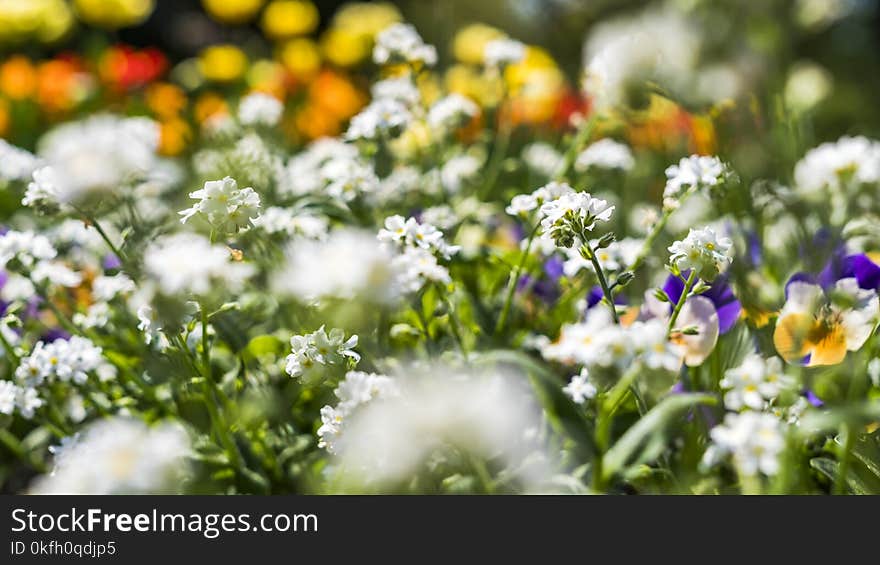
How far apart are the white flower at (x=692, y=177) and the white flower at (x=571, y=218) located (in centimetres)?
9

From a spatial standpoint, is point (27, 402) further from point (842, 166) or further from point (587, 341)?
point (842, 166)

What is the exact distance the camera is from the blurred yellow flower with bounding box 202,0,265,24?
2.43 m

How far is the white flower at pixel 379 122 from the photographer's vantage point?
85cm

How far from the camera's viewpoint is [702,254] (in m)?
0.60

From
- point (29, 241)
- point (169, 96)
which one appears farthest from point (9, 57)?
point (29, 241)

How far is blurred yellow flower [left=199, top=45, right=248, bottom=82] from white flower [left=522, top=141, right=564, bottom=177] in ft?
3.38

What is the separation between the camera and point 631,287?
100cm

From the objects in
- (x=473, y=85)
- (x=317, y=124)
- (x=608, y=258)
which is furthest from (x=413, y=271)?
(x=317, y=124)

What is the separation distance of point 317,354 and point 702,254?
10.4 inches

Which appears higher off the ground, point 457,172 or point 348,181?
point 457,172

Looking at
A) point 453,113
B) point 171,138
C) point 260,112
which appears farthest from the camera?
point 171,138

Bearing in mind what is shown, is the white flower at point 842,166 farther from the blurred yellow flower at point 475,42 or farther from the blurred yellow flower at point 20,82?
the blurred yellow flower at point 20,82

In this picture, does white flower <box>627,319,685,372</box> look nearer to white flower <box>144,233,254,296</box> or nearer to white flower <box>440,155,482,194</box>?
white flower <box>144,233,254,296</box>

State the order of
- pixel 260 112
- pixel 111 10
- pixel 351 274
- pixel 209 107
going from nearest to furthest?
pixel 351 274, pixel 260 112, pixel 209 107, pixel 111 10
